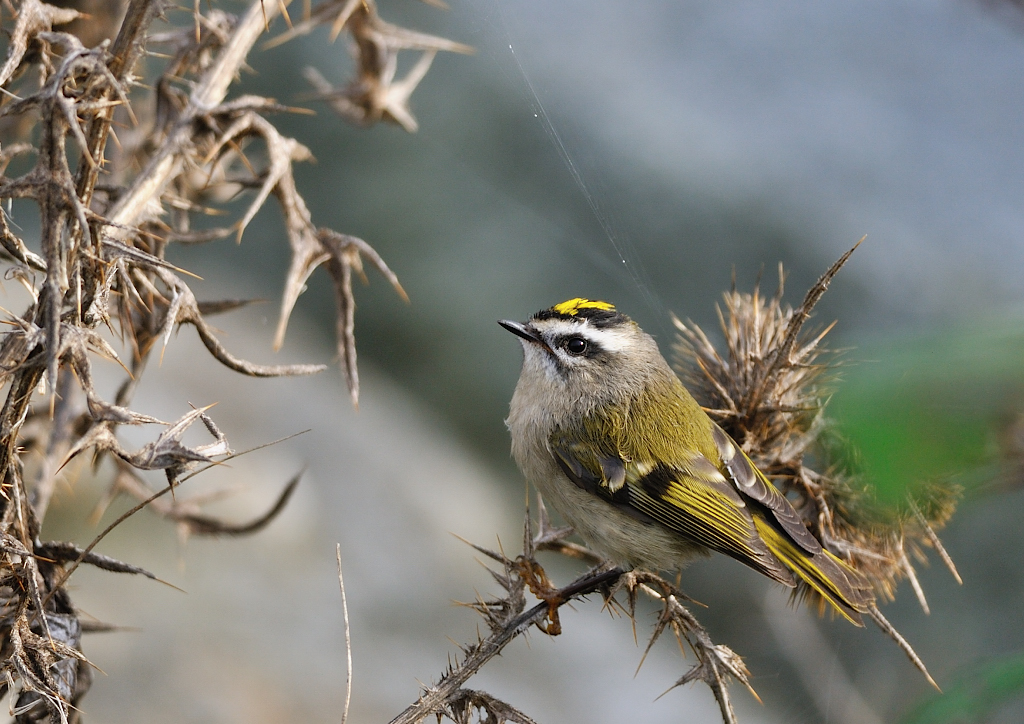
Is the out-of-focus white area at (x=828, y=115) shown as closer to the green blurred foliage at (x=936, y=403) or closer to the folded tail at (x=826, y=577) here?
the folded tail at (x=826, y=577)

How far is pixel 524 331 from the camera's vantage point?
7.80ft

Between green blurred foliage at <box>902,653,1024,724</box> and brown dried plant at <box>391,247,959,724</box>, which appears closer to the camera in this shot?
green blurred foliage at <box>902,653,1024,724</box>

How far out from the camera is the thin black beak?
7.73 feet

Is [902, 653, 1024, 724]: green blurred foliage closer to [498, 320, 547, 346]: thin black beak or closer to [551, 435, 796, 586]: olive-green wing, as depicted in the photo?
[551, 435, 796, 586]: olive-green wing

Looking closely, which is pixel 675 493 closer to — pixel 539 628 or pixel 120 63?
pixel 539 628

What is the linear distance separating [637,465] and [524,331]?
50 cm


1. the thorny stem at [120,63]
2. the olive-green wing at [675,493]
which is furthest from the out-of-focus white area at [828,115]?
the thorny stem at [120,63]

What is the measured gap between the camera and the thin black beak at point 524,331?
236cm

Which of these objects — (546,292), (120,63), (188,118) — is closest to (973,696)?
(120,63)

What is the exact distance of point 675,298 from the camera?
474 centimetres

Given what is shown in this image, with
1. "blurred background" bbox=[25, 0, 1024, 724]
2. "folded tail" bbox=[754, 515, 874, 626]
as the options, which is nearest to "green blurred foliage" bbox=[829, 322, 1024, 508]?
"folded tail" bbox=[754, 515, 874, 626]

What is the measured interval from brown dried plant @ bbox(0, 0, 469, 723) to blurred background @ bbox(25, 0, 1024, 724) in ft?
6.13

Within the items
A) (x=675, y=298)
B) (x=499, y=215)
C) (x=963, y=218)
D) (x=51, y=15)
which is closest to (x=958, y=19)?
(x=963, y=218)

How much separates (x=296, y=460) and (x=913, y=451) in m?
5.24
